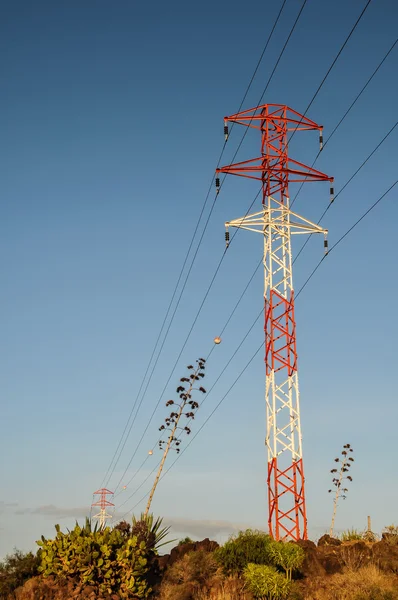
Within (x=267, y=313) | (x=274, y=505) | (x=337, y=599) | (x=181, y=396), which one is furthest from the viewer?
(x=181, y=396)

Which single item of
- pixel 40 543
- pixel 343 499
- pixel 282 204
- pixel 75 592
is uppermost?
pixel 282 204

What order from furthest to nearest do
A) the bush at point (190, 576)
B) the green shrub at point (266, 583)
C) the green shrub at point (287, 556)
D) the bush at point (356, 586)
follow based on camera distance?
the green shrub at point (287, 556) < the bush at point (190, 576) < the green shrub at point (266, 583) < the bush at point (356, 586)

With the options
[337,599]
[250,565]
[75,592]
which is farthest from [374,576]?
[75,592]

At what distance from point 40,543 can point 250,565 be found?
778cm

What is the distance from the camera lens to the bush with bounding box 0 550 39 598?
27.3m

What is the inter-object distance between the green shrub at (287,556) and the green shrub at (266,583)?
92 centimetres

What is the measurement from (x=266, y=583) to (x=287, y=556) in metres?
2.31

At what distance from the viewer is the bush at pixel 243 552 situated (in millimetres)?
28266

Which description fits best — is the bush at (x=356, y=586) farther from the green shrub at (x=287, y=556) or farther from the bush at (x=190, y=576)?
the bush at (x=190, y=576)

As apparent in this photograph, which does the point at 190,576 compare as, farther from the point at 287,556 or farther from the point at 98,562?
the point at 98,562

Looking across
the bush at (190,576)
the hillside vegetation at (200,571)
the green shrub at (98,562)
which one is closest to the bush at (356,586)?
the hillside vegetation at (200,571)

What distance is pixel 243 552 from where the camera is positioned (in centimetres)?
2864

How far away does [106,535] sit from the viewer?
27.4 m

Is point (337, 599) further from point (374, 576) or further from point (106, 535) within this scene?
point (106, 535)
